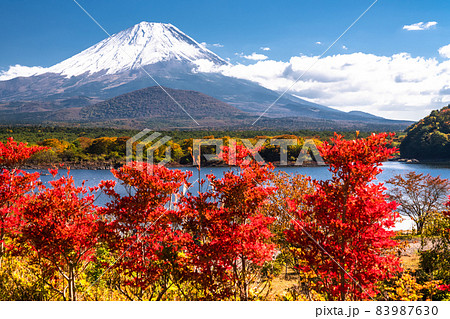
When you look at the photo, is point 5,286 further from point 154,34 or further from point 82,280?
point 154,34

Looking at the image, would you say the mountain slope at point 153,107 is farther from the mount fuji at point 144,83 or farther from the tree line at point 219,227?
the tree line at point 219,227

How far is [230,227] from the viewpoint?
3943mm

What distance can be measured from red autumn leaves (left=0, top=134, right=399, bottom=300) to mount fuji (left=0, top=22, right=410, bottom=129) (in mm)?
95708

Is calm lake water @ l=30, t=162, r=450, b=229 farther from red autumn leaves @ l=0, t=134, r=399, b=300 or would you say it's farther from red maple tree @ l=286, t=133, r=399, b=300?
red maple tree @ l=286, t=133, r=399, b=300

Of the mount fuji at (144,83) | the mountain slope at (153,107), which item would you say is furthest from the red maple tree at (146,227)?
the mountain slope at (153,107)

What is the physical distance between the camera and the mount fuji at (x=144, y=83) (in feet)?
362

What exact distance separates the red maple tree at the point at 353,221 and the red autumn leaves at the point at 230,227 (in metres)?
0.01

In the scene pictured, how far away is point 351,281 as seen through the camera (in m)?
3.60

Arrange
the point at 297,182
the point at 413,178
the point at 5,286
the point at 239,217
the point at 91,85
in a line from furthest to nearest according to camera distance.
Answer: the point at 91,85, the point at 413,178, the point at 297,182, the point at 5,286, the point at 239,217

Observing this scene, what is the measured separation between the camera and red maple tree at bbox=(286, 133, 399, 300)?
3.44 meters

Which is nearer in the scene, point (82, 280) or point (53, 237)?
point (53, 237)

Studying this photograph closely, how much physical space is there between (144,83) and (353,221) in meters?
177

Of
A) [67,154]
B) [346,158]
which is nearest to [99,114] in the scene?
[67,154]
